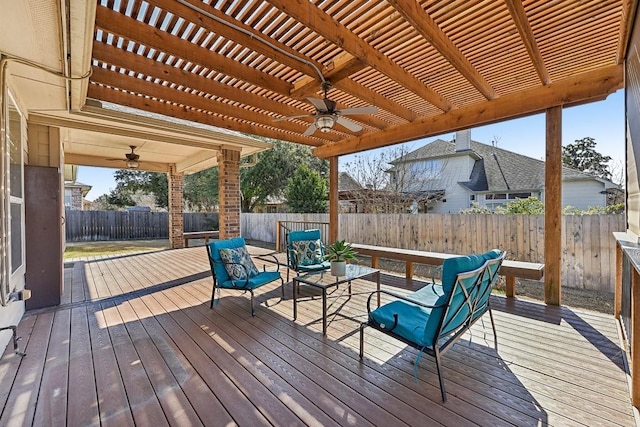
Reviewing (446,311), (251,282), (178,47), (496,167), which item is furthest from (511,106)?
(496,167)

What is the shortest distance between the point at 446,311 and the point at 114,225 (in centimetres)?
1449

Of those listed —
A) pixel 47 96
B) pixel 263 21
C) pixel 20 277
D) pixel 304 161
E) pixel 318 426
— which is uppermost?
pixel 304 161

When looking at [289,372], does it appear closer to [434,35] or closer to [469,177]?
[434,35]

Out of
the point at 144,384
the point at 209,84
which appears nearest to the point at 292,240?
the point at 209,84

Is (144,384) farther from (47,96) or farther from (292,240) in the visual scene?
(47,96)

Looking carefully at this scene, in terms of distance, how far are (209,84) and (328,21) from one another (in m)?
1.79

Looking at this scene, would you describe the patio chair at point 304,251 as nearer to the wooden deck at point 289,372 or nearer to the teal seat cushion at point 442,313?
the wooden deck at point 289,372

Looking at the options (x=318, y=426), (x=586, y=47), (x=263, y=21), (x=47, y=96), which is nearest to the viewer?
(x=318, y=426)

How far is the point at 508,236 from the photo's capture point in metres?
5.61

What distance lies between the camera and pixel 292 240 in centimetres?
481

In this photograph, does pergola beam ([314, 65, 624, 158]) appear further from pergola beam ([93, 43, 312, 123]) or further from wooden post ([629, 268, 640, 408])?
wooden post ([629, 268, 640, 408])

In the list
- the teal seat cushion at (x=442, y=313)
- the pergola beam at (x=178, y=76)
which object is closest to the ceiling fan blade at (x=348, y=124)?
the pergola beam at (x=178, y=76)

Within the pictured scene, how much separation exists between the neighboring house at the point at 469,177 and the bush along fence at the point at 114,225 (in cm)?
973

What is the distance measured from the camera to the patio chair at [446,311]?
199 cm
